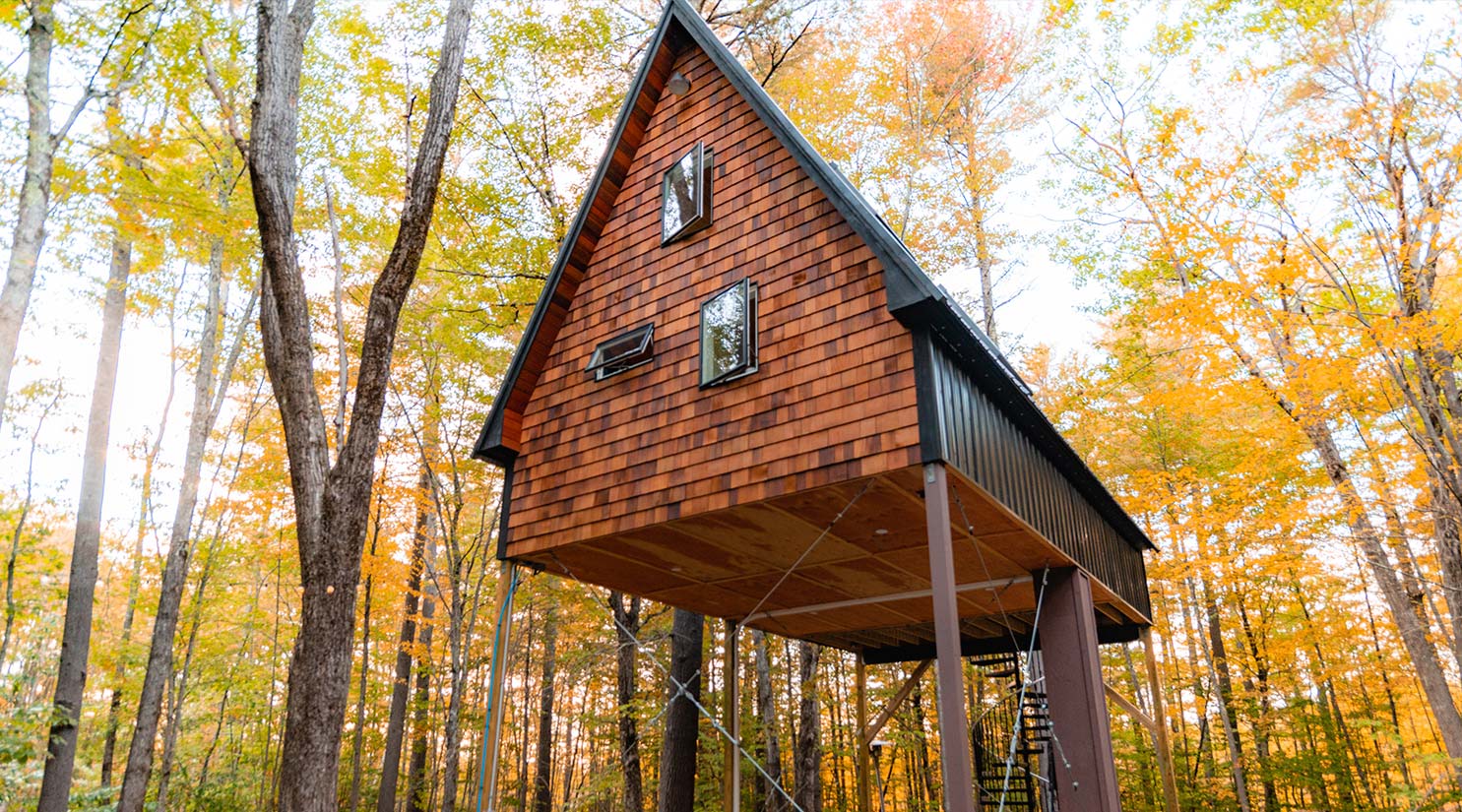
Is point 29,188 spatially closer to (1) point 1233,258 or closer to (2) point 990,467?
(2) point 990,467

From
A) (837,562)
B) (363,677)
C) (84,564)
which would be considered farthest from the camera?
(363,677)

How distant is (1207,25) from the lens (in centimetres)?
1432

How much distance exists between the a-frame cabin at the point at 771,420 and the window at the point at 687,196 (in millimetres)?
28

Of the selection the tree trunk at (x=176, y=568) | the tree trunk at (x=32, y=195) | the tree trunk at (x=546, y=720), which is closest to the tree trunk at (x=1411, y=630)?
the tree trunk at (x=546, y=720)

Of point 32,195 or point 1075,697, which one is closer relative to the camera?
point 1075,697

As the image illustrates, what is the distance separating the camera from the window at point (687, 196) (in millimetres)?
8047

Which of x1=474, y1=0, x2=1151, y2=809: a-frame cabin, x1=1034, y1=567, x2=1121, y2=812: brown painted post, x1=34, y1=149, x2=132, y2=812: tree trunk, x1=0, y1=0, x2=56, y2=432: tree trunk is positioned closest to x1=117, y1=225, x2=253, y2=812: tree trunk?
x1=34, y1=149, x2=132, y2=812: tree trunk

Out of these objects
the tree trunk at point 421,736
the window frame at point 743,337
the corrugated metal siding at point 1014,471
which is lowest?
the tree trunk at point 421,736

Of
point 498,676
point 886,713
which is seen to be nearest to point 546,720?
point 886,713

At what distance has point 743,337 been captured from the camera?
23.3 feet

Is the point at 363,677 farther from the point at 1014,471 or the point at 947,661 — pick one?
the point at 947,661

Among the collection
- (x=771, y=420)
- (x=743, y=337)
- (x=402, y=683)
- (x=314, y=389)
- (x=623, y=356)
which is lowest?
(x=402, y=683)

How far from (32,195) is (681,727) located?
10.2m

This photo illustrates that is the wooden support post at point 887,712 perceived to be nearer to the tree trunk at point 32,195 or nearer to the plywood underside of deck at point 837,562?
the plywood underside of deck at point 837,562
